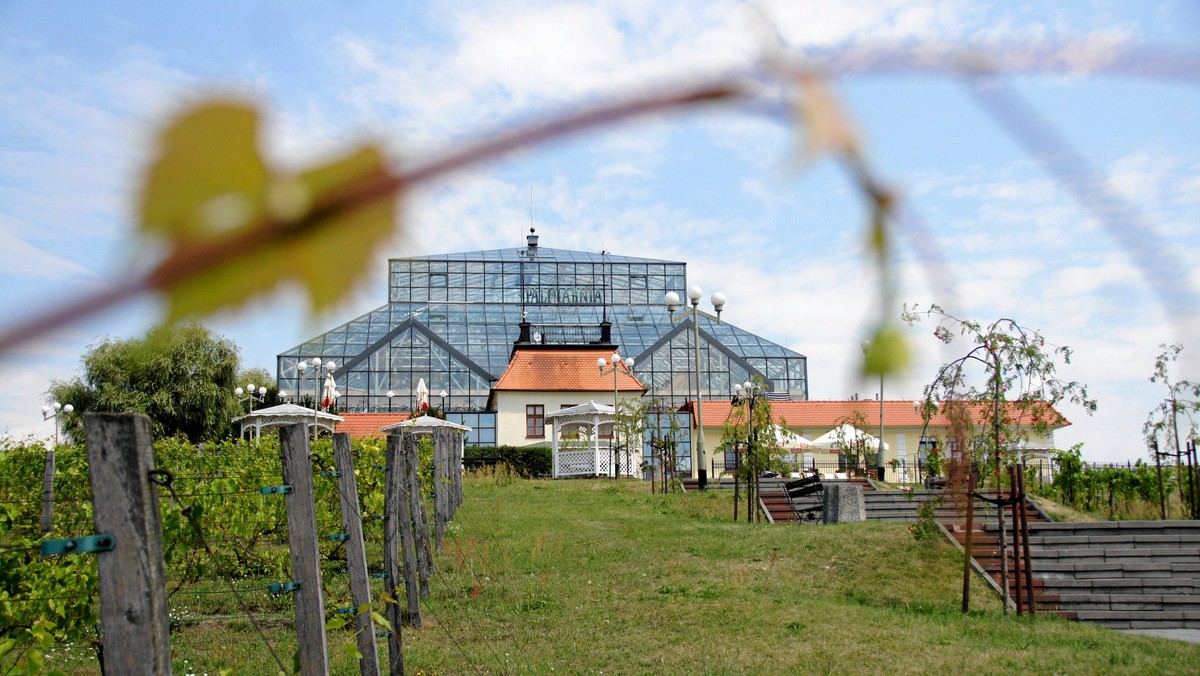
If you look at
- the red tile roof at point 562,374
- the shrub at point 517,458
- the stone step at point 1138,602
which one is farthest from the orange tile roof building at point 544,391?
the stone step at point 1138,602

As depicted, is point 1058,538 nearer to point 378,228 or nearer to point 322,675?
point 322,675

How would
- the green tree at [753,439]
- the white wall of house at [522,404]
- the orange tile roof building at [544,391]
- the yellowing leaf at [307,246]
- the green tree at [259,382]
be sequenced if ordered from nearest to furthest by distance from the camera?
1. the yellowing leaf at [307,246]
2. the green tree at [259,382]
3. the green tree at [753,439]
4. the orange tile roof building at [544,391]
5. the white wall of house at [522,404]

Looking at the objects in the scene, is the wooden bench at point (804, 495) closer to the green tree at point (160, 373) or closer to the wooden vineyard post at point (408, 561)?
the wooden vineyard post at point (408, 561)

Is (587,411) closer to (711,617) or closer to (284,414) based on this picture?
(711,617)

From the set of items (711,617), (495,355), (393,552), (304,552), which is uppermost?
(495,355)

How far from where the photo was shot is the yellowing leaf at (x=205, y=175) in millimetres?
240

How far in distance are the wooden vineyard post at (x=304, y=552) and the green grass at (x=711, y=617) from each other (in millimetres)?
2031

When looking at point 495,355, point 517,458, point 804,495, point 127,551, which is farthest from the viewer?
point 495,355

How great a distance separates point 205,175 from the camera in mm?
249

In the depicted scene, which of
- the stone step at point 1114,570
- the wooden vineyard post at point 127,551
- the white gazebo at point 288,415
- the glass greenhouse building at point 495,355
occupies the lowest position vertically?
the stone step at point 1114,570

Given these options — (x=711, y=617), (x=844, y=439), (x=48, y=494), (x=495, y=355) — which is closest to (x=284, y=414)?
(x=711, y=617)

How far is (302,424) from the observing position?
125 inches

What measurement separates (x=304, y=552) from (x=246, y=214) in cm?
324

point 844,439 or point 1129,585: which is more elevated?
point 844,439
